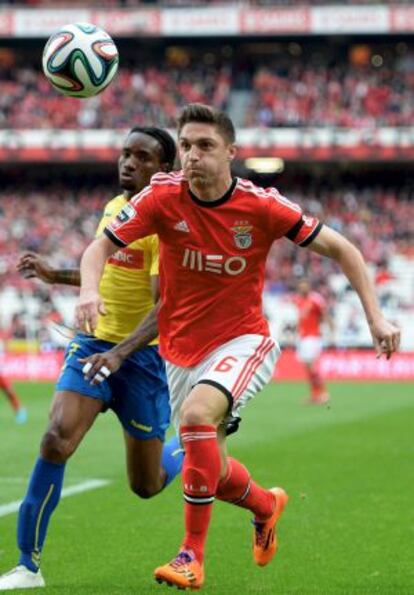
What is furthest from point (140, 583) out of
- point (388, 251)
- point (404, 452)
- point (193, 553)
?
point (388, 251)

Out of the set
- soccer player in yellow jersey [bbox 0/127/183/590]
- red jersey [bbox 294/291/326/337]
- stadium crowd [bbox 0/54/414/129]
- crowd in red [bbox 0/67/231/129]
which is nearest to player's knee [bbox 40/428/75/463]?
soccer player in yellow jersey [bbox 0/127/183/590]

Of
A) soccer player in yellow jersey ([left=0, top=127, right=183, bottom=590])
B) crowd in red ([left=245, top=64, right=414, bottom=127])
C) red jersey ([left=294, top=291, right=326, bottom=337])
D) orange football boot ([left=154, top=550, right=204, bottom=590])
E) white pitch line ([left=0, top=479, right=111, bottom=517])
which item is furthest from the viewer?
crowd in red ([left=245, top=64, right=414, bottom=127])

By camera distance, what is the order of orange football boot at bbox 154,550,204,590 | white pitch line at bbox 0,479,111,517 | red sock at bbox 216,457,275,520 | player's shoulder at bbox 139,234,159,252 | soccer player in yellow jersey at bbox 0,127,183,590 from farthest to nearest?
white pitch line at bbox 0,479,111,517 < player's shoulder at bbox 139,234,159,252 < soccer player in yellow jersey at bbox 0,127,183,590 < red sock at bbox 216,457,275,520 < orange football boot at bbox 154,550,204,590

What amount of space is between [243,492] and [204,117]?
6.51ft

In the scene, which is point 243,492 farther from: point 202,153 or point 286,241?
point 286,241

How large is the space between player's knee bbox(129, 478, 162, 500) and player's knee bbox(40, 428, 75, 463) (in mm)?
1046

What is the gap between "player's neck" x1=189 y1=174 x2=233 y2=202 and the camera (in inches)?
256

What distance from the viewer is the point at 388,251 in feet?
133

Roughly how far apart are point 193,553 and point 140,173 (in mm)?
2374

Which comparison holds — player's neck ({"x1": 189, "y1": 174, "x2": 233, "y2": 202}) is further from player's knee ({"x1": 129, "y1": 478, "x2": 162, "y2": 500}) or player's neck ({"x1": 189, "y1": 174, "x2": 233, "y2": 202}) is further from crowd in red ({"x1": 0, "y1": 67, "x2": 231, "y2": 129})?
crowd in red ({"x1": 0, "y1": 67, "x2": 231, "y2": 129})

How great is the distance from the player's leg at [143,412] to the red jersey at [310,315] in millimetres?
16082

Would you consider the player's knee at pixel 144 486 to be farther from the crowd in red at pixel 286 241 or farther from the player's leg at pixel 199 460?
the crowd in red at pixel 286 241

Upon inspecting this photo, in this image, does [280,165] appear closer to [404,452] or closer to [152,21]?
[152,21]

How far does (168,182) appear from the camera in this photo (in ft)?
21.5
